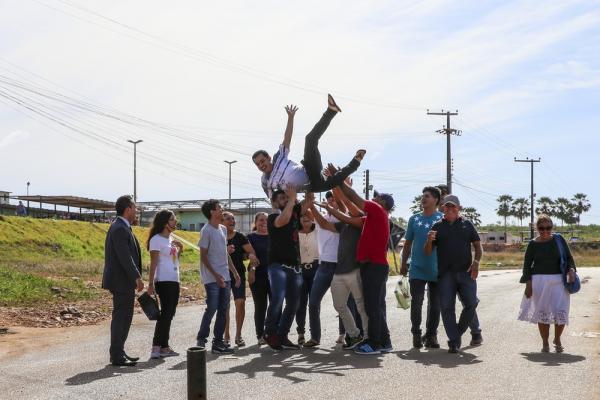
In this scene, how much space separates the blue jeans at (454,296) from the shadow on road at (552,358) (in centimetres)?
89

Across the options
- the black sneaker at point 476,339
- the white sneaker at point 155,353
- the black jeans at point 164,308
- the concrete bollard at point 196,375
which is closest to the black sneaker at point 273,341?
the black jeans at point 164,308

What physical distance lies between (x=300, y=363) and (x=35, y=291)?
1108 cm

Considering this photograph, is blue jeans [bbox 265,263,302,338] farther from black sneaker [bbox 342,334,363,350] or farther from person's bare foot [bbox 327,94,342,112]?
person's bare foot [bbox 327,94,342,112]

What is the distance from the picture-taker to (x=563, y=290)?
9.71m

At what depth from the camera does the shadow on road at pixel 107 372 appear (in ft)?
25.5

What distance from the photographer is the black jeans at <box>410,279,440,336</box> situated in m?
9.80

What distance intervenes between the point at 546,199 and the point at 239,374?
5874 inches

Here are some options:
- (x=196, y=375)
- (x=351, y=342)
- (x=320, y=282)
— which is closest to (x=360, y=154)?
(x=320, y=282)

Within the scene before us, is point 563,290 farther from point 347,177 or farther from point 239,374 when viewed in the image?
point 239,374

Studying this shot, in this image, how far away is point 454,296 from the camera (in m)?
9.64

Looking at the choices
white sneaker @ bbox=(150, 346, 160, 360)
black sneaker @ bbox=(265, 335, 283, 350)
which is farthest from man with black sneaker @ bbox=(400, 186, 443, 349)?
white sneaker @ bbox=(150, 346, 160, 360)

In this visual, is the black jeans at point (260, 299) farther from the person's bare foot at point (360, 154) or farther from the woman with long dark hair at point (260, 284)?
the person's bare foot at point (360, 154)

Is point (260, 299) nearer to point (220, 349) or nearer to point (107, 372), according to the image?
point (220, 349)

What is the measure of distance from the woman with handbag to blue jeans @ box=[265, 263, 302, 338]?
119cm
